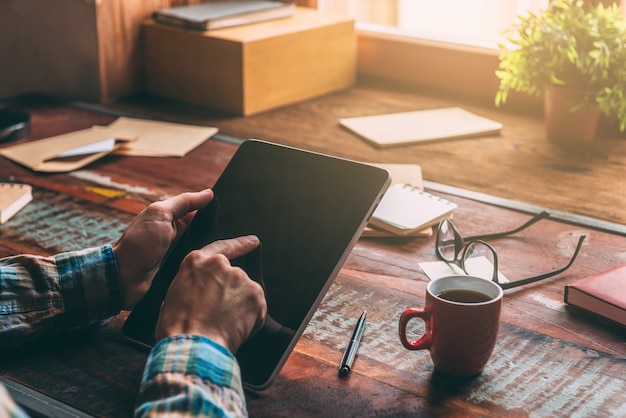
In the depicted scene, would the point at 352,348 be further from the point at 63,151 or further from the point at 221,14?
the point at 221,14

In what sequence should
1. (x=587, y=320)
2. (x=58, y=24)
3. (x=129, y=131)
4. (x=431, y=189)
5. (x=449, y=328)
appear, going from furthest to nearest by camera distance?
(x=58, y=24) → (x=129, y=131) → (x=431, y=189) → (x=587, y=320) → (x=449, y=328)

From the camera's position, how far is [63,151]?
1.69 metres

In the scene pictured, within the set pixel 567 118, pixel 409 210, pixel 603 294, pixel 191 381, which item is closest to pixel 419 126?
pixel 567 118

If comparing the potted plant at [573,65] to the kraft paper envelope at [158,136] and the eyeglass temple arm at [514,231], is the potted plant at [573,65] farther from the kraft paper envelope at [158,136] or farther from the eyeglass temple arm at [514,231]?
the kraft paper envelope at [158,136]

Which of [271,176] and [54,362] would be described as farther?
[271,176]

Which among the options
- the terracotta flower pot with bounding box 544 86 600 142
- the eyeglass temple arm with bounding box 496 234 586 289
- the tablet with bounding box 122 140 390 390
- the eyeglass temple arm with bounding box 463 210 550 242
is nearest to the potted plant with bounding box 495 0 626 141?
the terracotta flower pot with bounding box 544 86 600 142

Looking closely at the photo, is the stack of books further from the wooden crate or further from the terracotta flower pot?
the terracotta flower pot

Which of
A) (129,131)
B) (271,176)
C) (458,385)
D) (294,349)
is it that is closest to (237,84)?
(129,131)

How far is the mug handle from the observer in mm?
889

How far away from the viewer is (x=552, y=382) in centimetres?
89

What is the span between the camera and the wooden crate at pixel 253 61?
1.99 m

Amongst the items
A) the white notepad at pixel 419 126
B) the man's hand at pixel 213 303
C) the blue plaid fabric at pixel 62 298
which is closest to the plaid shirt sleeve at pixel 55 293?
the blue plaid fabric at pixel 62 298

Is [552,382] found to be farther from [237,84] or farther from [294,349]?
[237,84]

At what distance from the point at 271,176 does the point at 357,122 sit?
0.85 metres
